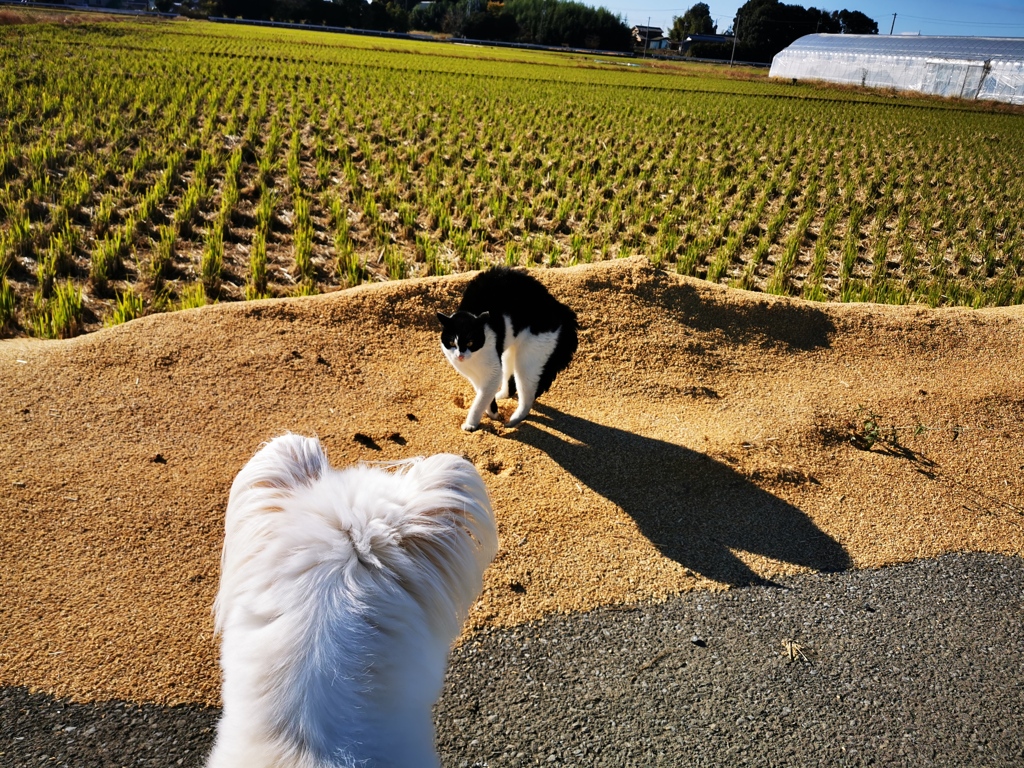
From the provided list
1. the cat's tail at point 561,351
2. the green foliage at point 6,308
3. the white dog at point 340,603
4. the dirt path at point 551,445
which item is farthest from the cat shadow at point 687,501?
the green foliage at point 6,308

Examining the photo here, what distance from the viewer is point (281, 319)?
17.0 feet

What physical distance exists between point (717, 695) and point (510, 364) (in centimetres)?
245

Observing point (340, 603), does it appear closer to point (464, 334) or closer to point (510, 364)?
point (464, 334)

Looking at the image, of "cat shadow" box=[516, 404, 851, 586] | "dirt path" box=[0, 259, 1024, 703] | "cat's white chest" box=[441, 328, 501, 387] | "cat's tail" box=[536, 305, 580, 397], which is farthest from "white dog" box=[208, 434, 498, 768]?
"cat's tail" box=[536, 305, 580, 397]

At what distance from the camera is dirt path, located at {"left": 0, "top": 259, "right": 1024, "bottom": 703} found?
2.93m

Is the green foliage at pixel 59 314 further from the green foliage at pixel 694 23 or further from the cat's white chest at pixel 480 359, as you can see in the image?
the green foliage at pixel 694 23

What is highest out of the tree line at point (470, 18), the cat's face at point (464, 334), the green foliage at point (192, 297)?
the tree line at point (470, 18)

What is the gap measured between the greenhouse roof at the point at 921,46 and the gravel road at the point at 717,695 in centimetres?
3736

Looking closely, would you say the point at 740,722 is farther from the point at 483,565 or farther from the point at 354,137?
the point at 354,137

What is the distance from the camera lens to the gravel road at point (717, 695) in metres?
2.33

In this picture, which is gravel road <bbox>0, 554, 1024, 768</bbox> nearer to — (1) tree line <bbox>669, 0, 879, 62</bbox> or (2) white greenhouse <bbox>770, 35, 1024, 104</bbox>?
(2) white greenhouse <bbox>770, 35, 1024, 104</bbox>

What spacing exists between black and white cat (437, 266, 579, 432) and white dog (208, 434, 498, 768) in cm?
224

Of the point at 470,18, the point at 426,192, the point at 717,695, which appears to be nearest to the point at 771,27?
the point at 470,18

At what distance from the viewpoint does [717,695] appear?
2.59 m
